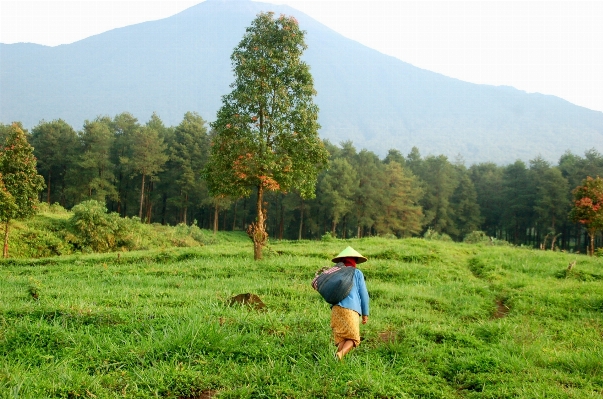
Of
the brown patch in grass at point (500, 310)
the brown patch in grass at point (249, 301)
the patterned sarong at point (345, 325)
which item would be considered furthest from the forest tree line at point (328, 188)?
the patterned sarong at point (345, 325)

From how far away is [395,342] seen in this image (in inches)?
282

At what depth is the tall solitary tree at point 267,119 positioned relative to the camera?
60.8ft

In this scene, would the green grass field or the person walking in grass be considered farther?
the person walking in grass

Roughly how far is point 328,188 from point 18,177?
1390 inches

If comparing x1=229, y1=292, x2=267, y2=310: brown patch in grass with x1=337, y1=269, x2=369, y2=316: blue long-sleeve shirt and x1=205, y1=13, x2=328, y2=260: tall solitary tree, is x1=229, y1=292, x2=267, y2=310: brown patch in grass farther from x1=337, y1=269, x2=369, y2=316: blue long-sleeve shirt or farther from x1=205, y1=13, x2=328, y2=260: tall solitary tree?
x1=205, y1=13, x2=328, y2=260: tall solitary tree

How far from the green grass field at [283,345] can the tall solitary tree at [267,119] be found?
7146 mm

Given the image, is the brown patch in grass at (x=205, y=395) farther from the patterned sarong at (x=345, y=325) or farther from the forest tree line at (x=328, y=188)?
the forest tree line at (x=328, y=188)

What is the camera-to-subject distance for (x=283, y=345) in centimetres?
673

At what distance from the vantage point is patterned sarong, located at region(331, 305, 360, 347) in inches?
256

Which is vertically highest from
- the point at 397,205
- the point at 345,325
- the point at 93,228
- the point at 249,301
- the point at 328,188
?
the point at 328,188

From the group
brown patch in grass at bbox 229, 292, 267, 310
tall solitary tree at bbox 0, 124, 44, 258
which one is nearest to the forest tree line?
tall solitary tree at bbox 0, 124, 44, 258

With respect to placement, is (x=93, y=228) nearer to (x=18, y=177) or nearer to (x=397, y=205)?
(x=18, y=177)

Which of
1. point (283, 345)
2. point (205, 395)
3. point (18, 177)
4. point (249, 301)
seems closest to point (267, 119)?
point (249, 301)

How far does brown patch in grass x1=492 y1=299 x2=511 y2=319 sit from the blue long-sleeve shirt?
227 inches
